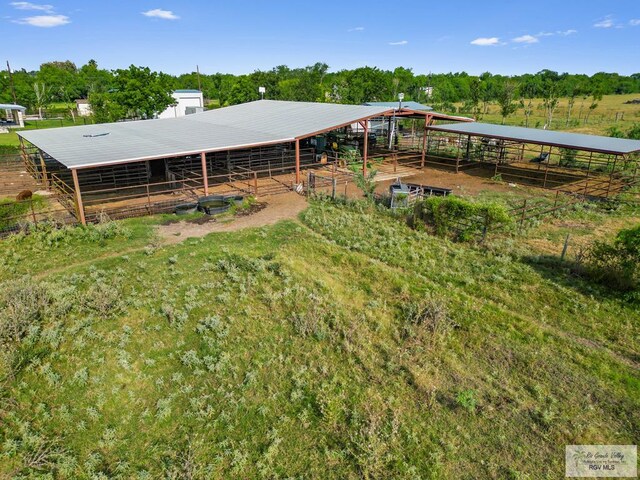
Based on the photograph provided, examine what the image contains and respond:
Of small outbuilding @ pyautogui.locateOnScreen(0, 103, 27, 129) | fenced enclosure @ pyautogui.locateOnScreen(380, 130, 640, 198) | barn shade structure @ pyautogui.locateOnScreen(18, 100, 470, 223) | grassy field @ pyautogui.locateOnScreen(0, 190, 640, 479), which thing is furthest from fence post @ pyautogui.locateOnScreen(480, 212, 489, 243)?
small outbuilding @ pyautogui.locateOnScreen(0, 103, 27, 129)

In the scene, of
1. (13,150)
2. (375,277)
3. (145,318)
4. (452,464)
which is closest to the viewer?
(452,464)

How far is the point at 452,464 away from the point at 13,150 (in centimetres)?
3952

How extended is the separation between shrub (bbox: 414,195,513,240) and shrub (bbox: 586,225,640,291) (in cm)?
298

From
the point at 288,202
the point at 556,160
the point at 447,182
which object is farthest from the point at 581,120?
the point at 288,202

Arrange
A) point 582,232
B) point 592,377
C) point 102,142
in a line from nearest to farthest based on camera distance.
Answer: point 592,377, point 582,232, point 102,142

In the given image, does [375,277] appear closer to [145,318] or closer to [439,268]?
[439,268]

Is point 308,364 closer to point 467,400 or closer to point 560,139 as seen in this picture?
point 467,400

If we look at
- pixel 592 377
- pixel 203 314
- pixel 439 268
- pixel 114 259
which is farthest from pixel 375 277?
pixel 114 259

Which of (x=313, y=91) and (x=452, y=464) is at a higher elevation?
(x=313, y=91)

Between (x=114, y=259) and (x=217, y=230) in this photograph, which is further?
(x=217, y=230)

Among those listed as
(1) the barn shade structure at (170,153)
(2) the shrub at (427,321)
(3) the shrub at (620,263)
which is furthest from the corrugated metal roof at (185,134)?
(3) the shrub at (620,263)

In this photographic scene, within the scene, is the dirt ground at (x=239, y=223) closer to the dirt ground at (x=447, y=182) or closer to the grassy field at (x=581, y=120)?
the dirt ground at (x=447, y=182)

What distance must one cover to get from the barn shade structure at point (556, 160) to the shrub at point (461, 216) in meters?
8.94

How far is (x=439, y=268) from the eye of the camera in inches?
510
